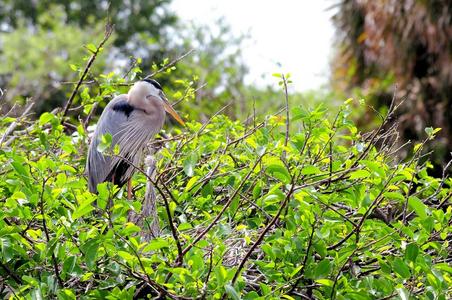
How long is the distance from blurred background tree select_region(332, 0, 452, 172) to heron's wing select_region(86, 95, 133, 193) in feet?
15.4

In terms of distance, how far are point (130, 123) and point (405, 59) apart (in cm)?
558

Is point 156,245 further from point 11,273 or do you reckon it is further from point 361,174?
point 361,174

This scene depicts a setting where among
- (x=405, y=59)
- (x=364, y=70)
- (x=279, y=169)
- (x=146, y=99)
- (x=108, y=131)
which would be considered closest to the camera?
(x=279, y=169)

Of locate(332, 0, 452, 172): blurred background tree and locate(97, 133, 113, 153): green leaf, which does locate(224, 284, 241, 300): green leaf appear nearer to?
locate(97, 133, 113, 153): green leaf

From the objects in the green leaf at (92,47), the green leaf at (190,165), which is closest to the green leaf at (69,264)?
the green leaf at (190,165)

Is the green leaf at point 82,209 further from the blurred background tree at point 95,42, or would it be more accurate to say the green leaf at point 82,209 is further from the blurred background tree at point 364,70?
the blurred background tree at point 95,42

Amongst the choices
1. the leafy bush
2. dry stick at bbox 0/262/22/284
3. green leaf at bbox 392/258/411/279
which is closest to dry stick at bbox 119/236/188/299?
the leafy bush

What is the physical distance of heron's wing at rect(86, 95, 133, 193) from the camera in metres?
3.99

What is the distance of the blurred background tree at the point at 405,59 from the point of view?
29.8 feet

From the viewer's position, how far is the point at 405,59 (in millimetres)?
9445

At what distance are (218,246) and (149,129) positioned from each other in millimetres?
2205

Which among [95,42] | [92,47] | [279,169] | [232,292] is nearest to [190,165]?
[279,169]

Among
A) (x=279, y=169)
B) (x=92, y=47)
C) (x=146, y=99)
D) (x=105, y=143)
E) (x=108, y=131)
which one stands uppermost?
(x=146, y=99)

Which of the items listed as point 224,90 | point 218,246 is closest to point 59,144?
point 218,246
